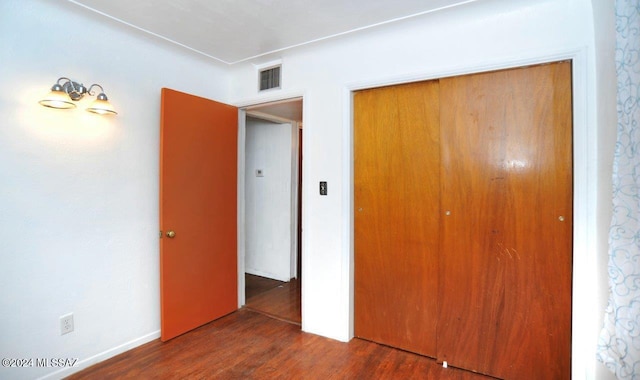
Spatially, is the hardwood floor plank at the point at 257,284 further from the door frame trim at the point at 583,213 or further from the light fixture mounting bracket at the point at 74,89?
the door frame trim at the point at 583,213

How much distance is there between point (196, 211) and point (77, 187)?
2.75 feet

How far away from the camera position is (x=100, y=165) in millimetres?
2270

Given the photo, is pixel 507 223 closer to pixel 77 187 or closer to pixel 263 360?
pixel 263 360

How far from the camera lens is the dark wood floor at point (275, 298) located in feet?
10.2

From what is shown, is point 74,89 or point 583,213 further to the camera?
point 74,89

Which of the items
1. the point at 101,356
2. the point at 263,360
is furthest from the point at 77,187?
the point at 263,360

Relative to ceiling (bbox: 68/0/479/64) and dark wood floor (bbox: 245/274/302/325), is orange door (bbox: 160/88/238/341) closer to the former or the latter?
dark wood floor (bbox: 245/274/302/325)

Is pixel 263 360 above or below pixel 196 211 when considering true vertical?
below

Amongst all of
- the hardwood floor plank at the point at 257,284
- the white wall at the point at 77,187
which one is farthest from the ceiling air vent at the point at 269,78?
the hardwood floor plank at the point at 257,284

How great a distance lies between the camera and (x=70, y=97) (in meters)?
2.04

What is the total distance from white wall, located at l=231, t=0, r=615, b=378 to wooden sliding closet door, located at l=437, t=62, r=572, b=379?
0.09 meters

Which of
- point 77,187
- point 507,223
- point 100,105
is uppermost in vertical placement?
point 100,105

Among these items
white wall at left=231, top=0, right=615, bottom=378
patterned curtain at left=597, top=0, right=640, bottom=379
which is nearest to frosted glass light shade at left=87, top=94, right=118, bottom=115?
white wall at left=231, top=0, right=615, bottom=378

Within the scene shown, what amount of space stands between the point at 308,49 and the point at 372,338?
2402mm
